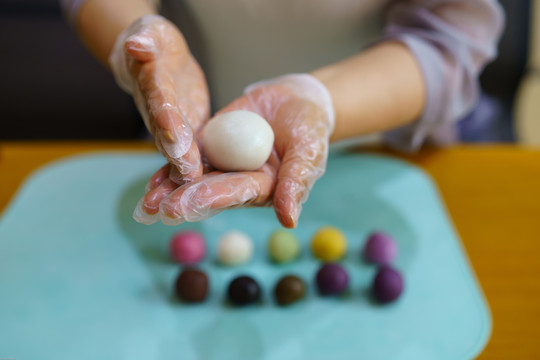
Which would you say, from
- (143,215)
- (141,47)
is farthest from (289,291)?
(141,47)

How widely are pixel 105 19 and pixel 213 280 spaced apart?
518mm

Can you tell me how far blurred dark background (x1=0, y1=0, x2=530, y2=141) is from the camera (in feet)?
7.22

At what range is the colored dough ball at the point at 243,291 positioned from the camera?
80 cm

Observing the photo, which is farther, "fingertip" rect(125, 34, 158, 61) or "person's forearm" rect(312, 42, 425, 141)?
"person's forearm" rect(312, 42, 425, 141)

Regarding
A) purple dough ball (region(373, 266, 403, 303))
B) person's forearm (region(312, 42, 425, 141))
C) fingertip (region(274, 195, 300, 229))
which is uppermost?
fingertip (region(274, 195, 300, 229))

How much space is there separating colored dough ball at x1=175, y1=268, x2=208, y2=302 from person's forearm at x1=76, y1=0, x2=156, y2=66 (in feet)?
1.45

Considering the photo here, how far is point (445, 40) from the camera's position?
964 millimetres

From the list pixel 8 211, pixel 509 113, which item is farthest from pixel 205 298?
pixel 509 113

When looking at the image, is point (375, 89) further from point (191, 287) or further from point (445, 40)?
point (191, 287)

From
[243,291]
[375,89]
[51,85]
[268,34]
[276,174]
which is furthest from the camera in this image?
[51,85]

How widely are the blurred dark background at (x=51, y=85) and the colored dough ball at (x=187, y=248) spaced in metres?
1.29

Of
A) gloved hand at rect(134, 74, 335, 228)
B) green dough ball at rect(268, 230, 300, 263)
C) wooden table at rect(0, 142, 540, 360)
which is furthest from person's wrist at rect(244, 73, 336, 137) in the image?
wooden table at rect(0, 142, 540, 360)

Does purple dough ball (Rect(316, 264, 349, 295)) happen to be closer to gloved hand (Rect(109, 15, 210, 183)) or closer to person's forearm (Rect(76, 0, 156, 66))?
gloved hand (Rect(109, 15, 210, 183))

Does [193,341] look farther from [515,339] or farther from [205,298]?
[515,339]
